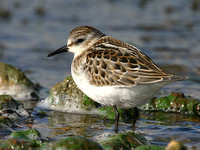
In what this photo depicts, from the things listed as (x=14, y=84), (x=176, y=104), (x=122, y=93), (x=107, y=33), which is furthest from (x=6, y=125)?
(x=107, y=33)

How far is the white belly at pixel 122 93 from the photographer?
5.37m

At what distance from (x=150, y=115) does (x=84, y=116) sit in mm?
1143

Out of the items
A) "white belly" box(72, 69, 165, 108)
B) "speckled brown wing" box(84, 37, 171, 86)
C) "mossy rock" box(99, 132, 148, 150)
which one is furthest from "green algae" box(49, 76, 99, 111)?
"mossy rock" box(99, 132, 148, 150)

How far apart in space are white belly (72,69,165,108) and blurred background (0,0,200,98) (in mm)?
2189

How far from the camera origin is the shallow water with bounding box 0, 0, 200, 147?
26.2 feet

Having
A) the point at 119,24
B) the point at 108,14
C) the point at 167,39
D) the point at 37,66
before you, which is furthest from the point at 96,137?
the point at 108,14

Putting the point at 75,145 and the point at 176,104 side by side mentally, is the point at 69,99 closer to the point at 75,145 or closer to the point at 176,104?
the point at 176,104

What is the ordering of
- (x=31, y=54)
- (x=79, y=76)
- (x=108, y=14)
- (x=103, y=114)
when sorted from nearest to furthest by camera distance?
(x=79, y=76)
(x=103, y=114)
(x=31, y=54)
(x=108, y=14)

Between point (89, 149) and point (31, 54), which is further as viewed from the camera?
point (31, 54)

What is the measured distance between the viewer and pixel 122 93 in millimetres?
5422

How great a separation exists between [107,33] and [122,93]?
6.61m

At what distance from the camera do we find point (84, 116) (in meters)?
6.70

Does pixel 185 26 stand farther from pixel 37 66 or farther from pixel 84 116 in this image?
pixel 84 116

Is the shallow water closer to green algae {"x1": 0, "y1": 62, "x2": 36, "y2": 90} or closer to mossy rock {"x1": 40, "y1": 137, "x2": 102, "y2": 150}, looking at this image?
green algae {"x1": 0, "y1": 62, "x2": 36, "y2": 90}
